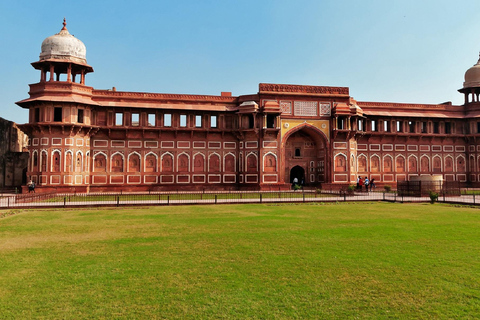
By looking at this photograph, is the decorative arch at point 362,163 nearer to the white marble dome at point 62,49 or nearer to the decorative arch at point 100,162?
the decorative arch at point 100,162

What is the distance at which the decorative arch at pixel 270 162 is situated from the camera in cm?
2788

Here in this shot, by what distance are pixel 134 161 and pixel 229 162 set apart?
7.61 meters

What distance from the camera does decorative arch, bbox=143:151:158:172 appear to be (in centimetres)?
2748

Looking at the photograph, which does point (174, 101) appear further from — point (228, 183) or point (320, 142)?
point (320, 142)

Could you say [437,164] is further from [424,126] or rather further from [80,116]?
[80,116]

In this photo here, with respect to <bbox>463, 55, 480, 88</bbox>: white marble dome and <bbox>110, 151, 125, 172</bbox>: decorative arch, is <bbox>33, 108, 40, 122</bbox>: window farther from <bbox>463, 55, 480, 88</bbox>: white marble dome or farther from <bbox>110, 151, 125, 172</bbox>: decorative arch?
<bbox>463, 55, 480, 88</bbox>: white marble dome

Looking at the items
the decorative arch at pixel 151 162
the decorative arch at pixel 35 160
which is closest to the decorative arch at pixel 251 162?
the decorative arch at pixel 151 162

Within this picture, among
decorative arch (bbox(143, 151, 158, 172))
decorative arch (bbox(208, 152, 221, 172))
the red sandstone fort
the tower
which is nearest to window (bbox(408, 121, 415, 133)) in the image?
the red sandstone fort

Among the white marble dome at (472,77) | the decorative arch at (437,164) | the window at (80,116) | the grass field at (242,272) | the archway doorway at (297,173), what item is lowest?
the grass field at (242,272)

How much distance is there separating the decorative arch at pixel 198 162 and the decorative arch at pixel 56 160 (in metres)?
9.82

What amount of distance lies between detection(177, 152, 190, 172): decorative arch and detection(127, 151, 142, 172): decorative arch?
9.99 feet

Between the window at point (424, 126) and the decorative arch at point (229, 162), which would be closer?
the decorative arch at point (229, 162)

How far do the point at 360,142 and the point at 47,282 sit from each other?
30.4 metres

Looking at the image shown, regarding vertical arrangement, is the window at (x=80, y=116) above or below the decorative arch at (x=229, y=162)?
above
